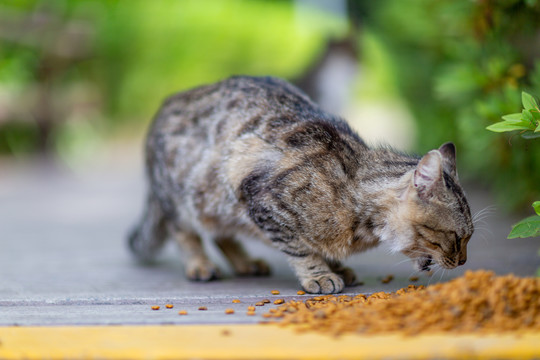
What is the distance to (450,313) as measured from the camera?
6.75ft

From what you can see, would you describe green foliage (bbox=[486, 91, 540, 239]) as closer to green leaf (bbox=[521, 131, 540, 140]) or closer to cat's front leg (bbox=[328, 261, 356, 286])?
green leaf (bbox=[521, 131, 540, 140])

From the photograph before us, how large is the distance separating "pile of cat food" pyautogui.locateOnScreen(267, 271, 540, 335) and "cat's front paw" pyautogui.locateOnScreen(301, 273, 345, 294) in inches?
18.3

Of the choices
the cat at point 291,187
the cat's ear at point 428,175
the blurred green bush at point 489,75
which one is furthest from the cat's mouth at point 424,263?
the blurred green bush at point 489,75

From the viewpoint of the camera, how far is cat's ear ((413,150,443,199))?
243 centimetres

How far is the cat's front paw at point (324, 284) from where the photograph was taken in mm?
2766

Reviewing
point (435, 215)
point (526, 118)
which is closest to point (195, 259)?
point (435, 215)

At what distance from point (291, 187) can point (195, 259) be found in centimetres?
86

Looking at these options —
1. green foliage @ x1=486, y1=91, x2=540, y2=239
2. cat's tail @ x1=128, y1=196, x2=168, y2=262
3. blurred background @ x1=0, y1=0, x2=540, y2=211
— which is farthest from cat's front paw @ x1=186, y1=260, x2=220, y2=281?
blurred background @ x1=0, y1=0, x2=540, y2=211

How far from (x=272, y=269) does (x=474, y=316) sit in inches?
66.7

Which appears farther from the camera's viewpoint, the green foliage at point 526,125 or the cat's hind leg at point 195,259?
the cat's hind leg at point 195,259

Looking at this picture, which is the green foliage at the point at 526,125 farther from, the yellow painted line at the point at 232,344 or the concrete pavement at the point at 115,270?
the concrete pavement at the point at 115,270

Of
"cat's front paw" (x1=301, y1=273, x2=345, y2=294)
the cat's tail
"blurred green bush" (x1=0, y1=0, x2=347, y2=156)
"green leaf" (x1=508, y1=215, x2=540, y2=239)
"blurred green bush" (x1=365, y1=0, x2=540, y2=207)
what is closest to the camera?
"green leaf" (x1=508, y1=215, x2=540, y2=239)

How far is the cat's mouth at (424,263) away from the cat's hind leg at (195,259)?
3.69 feet

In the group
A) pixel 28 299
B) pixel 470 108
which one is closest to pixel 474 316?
pixel 28 299
